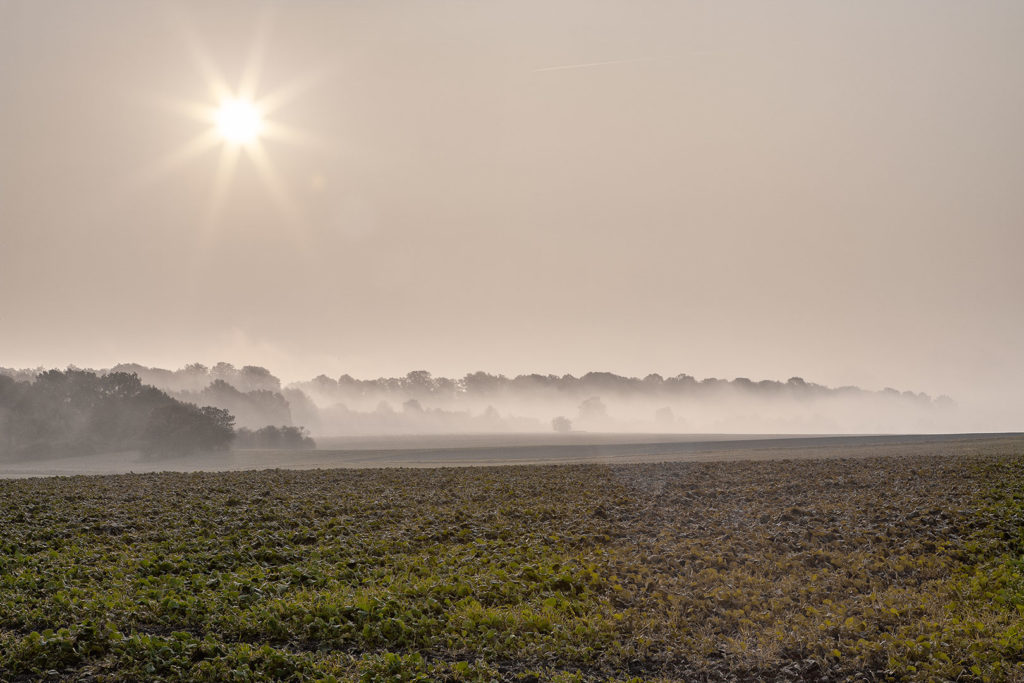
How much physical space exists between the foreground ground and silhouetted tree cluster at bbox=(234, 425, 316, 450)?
88066 millimetres

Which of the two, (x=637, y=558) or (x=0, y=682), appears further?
(x=637, y=558)

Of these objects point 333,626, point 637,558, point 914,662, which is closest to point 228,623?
point 333,626

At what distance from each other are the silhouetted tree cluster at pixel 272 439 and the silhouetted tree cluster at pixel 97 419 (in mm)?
16518

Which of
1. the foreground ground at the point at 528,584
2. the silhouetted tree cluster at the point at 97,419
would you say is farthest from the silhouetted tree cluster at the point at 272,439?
the foreground ground at the point at 528,584

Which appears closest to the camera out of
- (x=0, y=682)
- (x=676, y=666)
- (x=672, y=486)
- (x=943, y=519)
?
(x=0, y=682)

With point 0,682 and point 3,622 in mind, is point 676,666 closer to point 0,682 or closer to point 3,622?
point 0,682

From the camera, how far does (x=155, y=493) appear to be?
32.8 metres

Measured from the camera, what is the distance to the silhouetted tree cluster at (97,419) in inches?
3639

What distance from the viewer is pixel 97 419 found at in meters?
97.0

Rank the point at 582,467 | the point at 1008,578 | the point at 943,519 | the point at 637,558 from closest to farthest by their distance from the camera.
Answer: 1. the point at 1008,578
2. the point at 637,558
3. the point at 943,519
4. the point at 582,467

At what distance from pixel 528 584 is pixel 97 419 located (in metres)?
99.7

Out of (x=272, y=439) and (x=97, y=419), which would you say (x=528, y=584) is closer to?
(x=97, y=419)

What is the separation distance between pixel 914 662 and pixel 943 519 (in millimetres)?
11825

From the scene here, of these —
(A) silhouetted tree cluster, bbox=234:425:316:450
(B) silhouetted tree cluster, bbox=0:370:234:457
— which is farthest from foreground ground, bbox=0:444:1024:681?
(A) silhouetted tree cluster, bbox=234:425:316:450
